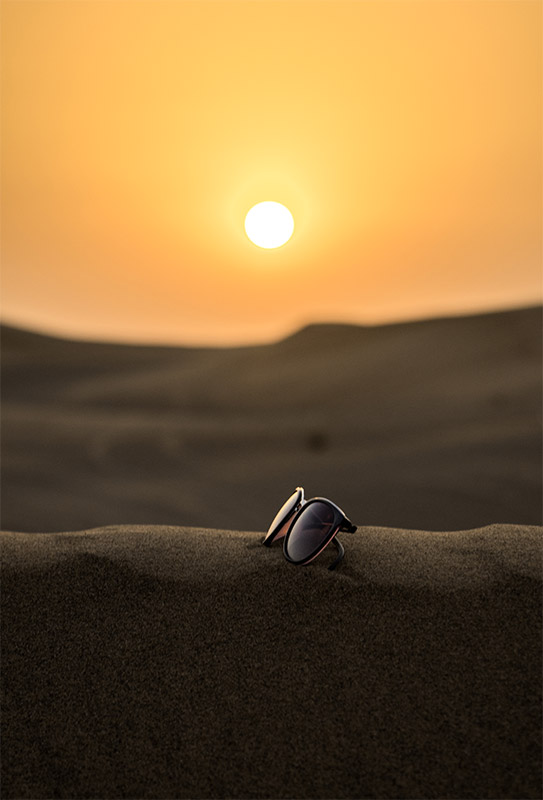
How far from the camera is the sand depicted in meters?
1.25


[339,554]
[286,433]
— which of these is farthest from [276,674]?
[286,433]

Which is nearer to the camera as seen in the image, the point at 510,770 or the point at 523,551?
the point at 510,770

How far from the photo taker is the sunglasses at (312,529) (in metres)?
1.88

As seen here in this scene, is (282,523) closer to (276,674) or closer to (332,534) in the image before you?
(332,534)

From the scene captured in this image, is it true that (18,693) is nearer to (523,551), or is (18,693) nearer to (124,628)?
(124,628)

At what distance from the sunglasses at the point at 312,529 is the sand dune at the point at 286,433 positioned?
6.89ft

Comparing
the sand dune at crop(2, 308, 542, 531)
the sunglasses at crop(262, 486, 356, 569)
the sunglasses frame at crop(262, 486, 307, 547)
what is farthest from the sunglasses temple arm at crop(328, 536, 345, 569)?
the sand dune at crop(2, 308, 542, 531)

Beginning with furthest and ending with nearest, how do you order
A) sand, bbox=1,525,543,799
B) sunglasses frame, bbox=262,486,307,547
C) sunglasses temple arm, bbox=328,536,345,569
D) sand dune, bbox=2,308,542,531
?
sand dune, bbox=2,308,542,531
sunglasses frame, bbox=262,486,307,547
sunglasses temple arm, bbox=328,536,345,569
sand, bbox=1,525,543,799

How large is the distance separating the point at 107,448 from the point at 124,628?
4915 millimetres

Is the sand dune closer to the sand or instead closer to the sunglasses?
the sunglasses

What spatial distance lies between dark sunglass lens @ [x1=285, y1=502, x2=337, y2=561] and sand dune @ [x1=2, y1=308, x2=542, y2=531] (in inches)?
84.1

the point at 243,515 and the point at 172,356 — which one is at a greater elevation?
the point at 172,356

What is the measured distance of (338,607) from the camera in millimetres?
1661

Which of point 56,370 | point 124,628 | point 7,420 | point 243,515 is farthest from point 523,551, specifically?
point 56,370
